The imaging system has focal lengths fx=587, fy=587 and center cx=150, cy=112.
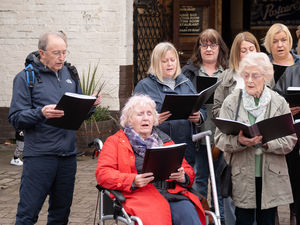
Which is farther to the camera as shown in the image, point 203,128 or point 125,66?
point 125,66

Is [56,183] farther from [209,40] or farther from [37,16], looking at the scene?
[37,16]

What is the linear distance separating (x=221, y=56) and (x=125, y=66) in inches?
169

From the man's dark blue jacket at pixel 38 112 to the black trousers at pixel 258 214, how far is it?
151 cm

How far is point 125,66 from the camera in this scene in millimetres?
10227

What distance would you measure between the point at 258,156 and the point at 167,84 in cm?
121

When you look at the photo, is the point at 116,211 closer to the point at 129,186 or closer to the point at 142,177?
the point at 129,186

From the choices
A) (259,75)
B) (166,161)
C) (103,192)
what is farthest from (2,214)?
(259,75)

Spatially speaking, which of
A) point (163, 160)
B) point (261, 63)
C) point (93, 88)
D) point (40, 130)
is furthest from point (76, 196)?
point (261, 63)

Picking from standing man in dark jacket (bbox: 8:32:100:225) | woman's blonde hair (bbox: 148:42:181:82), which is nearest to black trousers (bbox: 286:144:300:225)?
woman's blonde hair (bbox: 148:42:181:82)

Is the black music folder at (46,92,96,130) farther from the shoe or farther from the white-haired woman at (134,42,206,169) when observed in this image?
the shoe

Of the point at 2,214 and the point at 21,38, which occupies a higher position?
the point at 21,38

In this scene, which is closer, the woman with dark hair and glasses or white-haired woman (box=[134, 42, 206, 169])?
white-haired woman (box=[134, 42, 206, 169])

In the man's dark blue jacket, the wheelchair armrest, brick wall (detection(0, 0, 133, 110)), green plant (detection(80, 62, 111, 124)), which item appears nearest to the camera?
the wheelchair armrest

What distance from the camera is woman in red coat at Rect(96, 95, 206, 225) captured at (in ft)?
14.5
